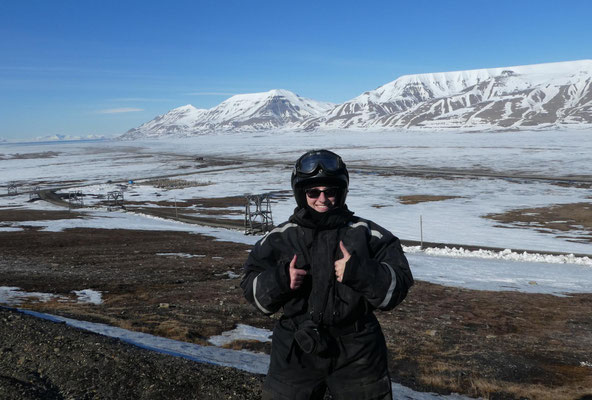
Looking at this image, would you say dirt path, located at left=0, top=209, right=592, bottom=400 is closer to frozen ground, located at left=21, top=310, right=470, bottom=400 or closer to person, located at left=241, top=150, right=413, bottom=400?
frozen ground, located at left=21, top=310, right=470, bottom=400

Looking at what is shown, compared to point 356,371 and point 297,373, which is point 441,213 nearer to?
point 356,371

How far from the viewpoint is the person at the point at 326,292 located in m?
3.39

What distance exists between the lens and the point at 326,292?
11.3 feet

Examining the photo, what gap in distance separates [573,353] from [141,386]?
10.4 metres

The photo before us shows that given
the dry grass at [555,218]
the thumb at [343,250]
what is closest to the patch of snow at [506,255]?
the dry grass at [555,218]

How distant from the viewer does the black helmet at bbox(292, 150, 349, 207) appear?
3.82 meters

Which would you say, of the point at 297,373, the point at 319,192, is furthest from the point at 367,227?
the point at 297,373

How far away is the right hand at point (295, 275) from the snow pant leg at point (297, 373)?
0.52m

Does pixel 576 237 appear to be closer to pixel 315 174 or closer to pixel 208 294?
pixel 208 294

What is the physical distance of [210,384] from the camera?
238 inches

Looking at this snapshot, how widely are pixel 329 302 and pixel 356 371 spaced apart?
620 mm

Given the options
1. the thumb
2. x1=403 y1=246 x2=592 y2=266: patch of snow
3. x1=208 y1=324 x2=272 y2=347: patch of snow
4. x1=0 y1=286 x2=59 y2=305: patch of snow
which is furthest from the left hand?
x1=403 y1=246 x2=592 y2=266: patch of snow

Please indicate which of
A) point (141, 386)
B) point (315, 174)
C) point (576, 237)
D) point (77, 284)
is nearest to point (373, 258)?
point (315, 174)

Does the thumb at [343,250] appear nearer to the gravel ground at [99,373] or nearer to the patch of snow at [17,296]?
the gravel ground at [99,373]
